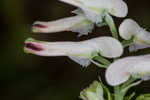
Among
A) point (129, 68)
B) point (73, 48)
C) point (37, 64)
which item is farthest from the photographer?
point (37, 64)

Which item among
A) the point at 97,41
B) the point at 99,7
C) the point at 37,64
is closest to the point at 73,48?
the point at 97,41

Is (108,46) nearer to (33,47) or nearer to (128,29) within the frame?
(128,29)

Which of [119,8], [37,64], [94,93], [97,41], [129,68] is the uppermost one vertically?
[119,8]

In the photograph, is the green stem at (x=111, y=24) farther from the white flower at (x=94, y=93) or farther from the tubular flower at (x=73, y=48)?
the white flower at (x=94, y=93)

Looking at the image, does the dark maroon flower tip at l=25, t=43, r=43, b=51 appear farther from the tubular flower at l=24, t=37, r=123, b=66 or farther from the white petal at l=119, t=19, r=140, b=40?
the white petal at l=119, t=19, r=140, b=40

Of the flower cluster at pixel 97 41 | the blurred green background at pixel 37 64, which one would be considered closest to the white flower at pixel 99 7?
the flower cluster at pixel 97 41

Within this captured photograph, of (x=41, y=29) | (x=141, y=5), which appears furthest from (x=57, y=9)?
(x=41, y=29)

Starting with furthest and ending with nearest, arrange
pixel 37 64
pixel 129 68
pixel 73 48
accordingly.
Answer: pixel 37 64 < pixel 73 48 < pixel 129 68
